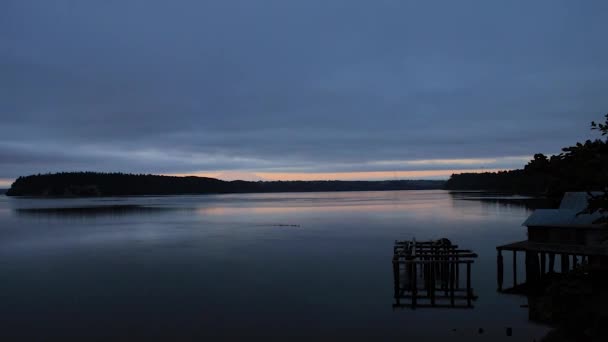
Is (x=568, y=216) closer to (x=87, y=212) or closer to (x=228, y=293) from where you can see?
(x=228, y=293)

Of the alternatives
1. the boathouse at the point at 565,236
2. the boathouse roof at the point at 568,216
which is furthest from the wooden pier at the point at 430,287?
the boathouse roof at the point at 568,216

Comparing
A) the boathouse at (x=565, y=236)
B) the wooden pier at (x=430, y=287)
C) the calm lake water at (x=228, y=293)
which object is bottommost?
the calm lake water at (x=228, y=293)

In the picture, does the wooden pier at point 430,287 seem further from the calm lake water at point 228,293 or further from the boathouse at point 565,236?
the boathouse at point 565,236

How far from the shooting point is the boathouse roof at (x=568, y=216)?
19750 mm

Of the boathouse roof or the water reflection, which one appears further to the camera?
the water reflection

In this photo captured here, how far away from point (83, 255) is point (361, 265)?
721 inches

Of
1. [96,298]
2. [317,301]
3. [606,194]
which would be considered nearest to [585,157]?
[606,194]

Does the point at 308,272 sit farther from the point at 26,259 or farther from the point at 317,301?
the point at 26,259

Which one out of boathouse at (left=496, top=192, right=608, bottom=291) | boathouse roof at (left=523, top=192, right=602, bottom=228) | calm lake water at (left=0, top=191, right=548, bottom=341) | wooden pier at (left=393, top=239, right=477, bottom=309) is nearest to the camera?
calm lake water at (left=0, top=191, right=548, bottom=341)

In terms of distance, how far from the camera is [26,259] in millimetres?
32500

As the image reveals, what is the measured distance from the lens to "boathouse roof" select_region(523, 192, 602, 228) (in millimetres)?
19750

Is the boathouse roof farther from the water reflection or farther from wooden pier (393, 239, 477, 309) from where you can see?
the water reflection

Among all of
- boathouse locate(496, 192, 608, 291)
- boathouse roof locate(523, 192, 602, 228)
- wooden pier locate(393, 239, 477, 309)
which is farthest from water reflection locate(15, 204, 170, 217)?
boathouse roof locate(523, 192, 602, 228)

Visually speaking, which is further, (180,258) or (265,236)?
(265,236)
